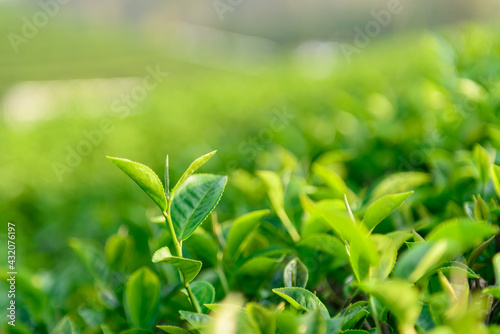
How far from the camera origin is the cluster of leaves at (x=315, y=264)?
622mm

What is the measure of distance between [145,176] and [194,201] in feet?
0.40

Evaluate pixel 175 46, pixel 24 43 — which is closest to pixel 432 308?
pixel 24 43

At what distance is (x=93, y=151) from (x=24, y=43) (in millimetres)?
29915

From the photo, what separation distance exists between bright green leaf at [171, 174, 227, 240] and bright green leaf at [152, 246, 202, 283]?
0.05 metres

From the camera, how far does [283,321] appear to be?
656 millimetres

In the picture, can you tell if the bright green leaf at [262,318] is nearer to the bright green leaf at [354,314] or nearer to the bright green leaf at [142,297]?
the bright green leaf at [354,314]

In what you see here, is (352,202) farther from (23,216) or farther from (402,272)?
A: (23,216)

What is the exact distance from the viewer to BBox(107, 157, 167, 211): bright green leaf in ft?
2.39

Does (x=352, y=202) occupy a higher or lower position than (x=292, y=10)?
higher

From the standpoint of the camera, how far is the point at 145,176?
0.75 metres
